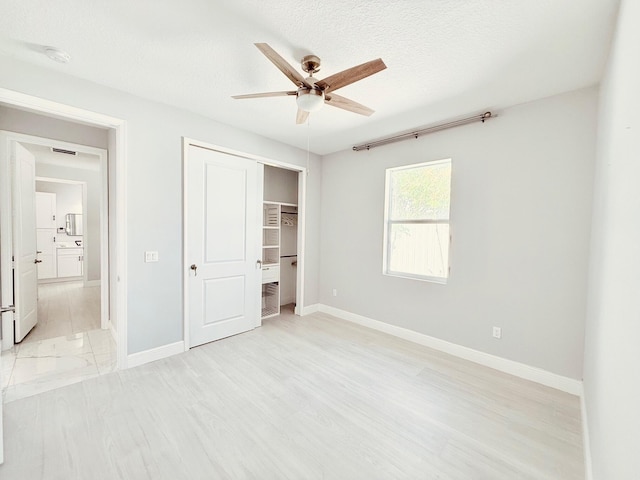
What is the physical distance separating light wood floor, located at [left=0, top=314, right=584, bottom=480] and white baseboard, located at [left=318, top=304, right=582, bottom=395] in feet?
0.31

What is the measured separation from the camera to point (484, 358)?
2.72 m

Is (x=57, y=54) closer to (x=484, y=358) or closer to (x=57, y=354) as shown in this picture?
(x=57, y=354)

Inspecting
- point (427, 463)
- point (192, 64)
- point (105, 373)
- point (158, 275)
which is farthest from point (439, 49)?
point (105, 373)

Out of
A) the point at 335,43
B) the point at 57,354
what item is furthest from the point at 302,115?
the point at 57,354

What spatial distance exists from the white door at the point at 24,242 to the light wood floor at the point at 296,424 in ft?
5.17

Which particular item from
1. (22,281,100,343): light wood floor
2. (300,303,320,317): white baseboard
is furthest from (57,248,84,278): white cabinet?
(300,303,320,317): white baseboard

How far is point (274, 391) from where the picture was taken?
224 centimetres

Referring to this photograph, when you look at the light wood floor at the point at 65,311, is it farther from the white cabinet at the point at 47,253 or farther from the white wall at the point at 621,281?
the white wall at the point at 621,281

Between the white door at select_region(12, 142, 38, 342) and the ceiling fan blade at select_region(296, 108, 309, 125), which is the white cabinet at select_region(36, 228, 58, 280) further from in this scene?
the ceiling fan blade at select_region(296, 108, 309, 125)

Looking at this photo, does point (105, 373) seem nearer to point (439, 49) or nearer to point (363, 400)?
point (363, 400)

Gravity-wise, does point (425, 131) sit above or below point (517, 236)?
above

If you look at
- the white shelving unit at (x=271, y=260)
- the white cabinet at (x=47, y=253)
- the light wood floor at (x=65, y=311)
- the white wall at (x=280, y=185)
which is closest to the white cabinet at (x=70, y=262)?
the white cabinet at (x=47, y=253)

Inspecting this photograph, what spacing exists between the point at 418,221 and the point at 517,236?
1042 millimetres

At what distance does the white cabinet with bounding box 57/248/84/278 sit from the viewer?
250 inches
